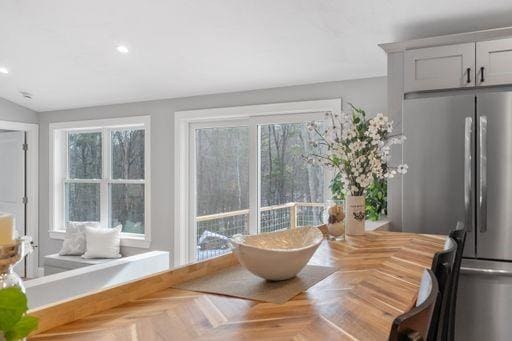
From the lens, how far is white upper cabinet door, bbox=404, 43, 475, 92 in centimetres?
295

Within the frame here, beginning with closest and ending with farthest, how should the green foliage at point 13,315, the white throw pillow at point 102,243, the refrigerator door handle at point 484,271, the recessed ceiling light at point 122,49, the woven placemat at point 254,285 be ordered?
1. the green foliage at point 13,315
2. the woven placemat at point 254,285
3. the refrigerator door handle at point 484,271
4. the recessed ceiling light at point 122,49
5. the white throw pillow at point 102,243

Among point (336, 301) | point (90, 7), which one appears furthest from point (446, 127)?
point (90, 7)

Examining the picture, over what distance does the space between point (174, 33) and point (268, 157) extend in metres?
1.68

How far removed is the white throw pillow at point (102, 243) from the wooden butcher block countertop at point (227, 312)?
4.48 m

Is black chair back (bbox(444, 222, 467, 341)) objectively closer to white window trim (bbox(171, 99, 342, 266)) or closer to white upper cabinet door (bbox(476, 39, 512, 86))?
white upper cabinet door (bbox(476, 39, 512, 86))

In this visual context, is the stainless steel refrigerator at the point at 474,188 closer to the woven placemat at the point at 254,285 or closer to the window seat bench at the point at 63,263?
the woven placemat at the point at 254,285

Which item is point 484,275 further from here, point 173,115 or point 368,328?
point 173,115

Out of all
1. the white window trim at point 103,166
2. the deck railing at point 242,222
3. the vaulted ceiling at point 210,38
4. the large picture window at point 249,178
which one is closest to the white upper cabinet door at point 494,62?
the vaulted ceiling at point 210,38

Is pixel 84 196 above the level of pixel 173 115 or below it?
below

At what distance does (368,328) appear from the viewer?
39.9 inches

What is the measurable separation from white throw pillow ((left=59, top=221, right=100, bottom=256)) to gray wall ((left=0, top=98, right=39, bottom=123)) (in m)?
1.74

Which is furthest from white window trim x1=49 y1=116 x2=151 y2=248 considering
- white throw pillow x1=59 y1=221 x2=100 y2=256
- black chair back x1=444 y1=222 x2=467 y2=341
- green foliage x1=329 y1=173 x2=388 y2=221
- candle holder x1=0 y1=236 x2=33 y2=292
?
candle holder x1=0 y1=236 x2=33 y2=292

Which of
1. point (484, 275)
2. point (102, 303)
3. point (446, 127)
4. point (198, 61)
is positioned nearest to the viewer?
point (102, 303)

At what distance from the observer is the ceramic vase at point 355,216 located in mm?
2477
